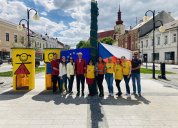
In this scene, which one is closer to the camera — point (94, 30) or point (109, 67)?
point (109, 67)

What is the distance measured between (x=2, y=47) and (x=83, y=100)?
43486mm

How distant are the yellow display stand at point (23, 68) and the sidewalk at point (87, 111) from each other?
1661mm

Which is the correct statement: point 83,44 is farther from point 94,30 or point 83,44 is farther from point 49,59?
point 94,30

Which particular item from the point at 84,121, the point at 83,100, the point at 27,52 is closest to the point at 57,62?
the point at 27,52

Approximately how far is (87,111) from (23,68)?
5399mm

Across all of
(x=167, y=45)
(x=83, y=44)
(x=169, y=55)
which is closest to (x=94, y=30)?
(x=169, y=55)

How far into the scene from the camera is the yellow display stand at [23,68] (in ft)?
39.1

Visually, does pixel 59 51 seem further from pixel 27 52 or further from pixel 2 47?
pixel 2 47

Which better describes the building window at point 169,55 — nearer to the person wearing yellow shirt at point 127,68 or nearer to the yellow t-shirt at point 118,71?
the person wearing yellow shirt at point 127,68

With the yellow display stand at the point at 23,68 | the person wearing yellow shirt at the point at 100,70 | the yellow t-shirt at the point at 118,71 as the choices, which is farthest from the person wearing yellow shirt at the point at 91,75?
the yellow display stand at the point at 23,68

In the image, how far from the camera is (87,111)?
7.66 metres

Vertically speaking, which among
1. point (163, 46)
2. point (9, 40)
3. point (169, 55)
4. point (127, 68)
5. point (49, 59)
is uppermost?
point (9, 40)

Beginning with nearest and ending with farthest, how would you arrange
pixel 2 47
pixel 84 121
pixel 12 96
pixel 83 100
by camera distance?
pixel 84 121, pixel 83 100, pixel 12 96, pixel 2 47

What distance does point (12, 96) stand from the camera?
405 inches
